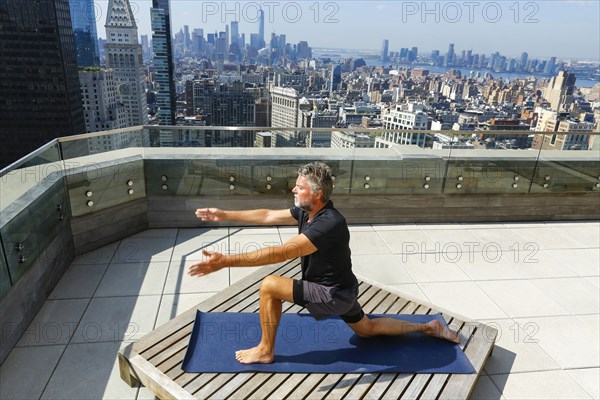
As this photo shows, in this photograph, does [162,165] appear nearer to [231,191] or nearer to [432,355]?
[231,191]

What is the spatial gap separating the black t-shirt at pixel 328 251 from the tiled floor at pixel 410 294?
1.47m

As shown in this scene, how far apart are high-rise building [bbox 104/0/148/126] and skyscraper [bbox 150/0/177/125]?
311 cm

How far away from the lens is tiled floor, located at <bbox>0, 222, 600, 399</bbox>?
288 cm

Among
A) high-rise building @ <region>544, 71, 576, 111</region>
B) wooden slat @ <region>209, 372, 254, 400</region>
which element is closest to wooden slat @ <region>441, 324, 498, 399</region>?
wooden slat @ <region>209, 372, 254, 400</region>

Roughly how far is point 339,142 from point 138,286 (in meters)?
3.40

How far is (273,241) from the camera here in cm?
518

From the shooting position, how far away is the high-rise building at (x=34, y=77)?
53562mm

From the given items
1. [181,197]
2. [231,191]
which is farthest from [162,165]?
[231,191]

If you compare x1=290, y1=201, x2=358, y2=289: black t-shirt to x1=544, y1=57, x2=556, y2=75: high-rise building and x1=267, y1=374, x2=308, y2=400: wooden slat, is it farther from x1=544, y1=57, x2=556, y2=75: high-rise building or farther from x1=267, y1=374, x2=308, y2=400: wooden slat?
x1=544, y1=57, x2=556, y2=75: high-rise building

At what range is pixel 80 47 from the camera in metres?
60.3

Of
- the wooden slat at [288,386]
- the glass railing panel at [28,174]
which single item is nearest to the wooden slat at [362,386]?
the wooden slat at [288,386]

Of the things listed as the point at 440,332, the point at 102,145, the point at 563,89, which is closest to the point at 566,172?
the point at 440,332

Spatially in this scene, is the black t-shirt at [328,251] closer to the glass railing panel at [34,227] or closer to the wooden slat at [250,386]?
the wooden slat at [250,386]

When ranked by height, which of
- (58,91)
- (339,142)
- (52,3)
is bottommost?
(58,91)
